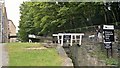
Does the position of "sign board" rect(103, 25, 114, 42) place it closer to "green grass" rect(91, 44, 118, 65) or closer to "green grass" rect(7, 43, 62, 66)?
"green grass" rect(91, 44, 118, 65)

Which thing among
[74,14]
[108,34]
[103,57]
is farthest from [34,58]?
[74,14]

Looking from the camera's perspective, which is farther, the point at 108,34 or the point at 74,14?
the point at 74,14

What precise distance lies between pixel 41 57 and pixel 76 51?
1341 millimetres

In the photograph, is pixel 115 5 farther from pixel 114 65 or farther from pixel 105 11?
pixel 114 65

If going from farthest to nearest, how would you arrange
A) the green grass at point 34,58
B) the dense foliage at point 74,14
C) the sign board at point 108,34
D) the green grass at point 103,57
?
the dense foliage at point 74,14 → the green grass at point 34,58 → the sign board at point 108,34 → the green grass at point 103,57

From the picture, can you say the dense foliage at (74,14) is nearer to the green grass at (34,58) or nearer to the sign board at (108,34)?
the green grass at (34,58)

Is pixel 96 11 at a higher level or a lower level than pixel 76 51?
higher

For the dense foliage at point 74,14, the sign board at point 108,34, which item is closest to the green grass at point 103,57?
the sign board at point 108,34

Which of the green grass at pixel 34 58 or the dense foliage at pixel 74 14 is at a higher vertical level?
the dense foliage at pixel 74 14

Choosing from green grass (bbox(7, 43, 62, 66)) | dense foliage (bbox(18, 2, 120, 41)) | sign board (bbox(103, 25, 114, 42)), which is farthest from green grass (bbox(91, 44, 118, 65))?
dense foliage (bbox(18, 2, 120, 41))

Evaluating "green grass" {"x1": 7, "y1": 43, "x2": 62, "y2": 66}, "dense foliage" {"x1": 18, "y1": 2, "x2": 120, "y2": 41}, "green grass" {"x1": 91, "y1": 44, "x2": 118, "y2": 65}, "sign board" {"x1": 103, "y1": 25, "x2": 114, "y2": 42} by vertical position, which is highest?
"dense foliage" {"x1": 18, "y1": 2, "x2": 120, "y2": 41}

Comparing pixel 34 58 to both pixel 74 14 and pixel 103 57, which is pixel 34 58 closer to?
pixel 103 57

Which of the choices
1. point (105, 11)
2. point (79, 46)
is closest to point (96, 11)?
point (105, 11)

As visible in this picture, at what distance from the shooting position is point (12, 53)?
1030cm
